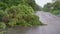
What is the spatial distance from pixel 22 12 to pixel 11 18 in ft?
6.14

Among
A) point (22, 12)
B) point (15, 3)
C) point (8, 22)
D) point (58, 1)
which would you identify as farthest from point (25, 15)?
point (58, 1)

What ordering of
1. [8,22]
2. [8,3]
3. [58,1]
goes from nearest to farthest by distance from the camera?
[8,22] < [8,3] < [58,1]

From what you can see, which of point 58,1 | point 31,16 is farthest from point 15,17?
point 58,1

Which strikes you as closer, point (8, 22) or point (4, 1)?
point (8, 22)

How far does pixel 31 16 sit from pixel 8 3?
690 cm

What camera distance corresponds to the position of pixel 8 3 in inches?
1205

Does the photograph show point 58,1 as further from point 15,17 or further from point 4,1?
point 15,17

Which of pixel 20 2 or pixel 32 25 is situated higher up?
pixel 20 2

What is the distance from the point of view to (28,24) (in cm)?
2377

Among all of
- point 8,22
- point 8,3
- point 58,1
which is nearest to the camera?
point 8,22

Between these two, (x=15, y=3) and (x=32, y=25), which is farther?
(x=15, y=3)

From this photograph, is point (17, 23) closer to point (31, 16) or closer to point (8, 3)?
point (31, 16)

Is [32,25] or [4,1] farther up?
[4,1]

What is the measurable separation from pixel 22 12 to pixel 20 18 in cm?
123
